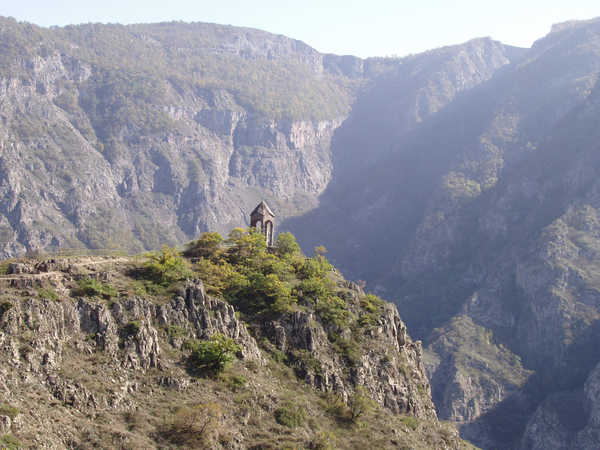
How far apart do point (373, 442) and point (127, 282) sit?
23993 mm

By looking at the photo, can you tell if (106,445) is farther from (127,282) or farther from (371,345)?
(371,345)

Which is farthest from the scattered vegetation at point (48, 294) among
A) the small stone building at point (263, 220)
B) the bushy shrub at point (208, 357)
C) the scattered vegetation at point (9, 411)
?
the small stone building at point (263, 220)

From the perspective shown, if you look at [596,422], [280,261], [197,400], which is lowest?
[596,422]

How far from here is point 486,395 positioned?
198m

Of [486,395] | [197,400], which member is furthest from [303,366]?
[486,395]

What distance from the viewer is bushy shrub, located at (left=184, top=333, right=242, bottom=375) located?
53.5 metres

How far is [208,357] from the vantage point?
176 ft

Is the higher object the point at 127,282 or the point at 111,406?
the point at 127,282

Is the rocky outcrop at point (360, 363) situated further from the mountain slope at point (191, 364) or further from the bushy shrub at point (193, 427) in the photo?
the bushy shrub at point (193, 427)

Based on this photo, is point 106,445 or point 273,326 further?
point 273,326

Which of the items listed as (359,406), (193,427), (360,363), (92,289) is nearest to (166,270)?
(92,289)

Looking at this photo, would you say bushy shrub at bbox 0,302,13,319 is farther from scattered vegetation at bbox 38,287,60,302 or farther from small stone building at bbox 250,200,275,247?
small stone building at bbox 250,200,275,247

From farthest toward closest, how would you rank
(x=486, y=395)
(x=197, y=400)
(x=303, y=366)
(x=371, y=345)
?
(x=486, y=395), (x=371, y=345), (x=303, y=366), (x=197, y=400)

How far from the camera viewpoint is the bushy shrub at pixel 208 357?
53.5 m
